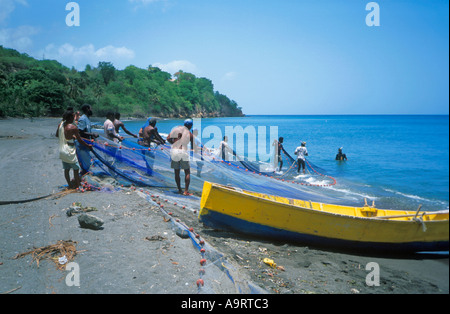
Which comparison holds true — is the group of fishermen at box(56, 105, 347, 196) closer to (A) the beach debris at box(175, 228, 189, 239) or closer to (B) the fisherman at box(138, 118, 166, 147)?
(B) the fisherman at box(138, 118, 166, 147)

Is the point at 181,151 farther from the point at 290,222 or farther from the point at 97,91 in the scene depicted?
the point at 97,91

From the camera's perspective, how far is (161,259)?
12.0 ft

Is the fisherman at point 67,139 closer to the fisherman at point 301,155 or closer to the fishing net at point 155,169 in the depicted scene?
the fishing net at point 155,169

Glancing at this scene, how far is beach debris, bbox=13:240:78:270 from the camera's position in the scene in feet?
11.3

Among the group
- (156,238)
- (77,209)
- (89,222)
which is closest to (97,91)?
(77,209)

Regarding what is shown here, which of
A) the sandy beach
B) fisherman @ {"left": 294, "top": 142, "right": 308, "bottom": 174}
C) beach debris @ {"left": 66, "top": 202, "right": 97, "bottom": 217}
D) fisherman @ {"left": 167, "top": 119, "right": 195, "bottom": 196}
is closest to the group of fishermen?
fisherman @ {"left": 167, "top": 119, "right": 195, "bottom": 196}

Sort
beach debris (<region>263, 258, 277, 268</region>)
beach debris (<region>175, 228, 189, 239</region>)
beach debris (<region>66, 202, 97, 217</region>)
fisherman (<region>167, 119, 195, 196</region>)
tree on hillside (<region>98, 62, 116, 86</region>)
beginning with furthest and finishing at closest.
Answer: tree on hillside (<region>98, 62, 116, 86</region>) < fisherman (<region>167, 119, 195, 196</region>) < beach debris (<region>66, 202, 97, 217</region>) < beach debris (<region>175, 228, 189, 239</region>) < beach debris (<region>263, 258, 277, 268</region>)

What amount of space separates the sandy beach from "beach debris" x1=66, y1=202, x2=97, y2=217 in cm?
9

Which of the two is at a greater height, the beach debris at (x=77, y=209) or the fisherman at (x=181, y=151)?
the fisherman at (x=181, y=151)

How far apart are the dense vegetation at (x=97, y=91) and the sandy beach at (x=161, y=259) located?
2782 centimetres

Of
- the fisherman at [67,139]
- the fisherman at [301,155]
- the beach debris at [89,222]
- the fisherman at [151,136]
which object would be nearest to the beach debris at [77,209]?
the beach debris at [89,222]

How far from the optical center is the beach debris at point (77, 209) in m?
4.83
